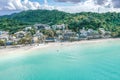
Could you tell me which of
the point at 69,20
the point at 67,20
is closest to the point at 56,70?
the point at 69,20

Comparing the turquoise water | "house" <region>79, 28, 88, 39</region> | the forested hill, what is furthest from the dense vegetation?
the turquoise water

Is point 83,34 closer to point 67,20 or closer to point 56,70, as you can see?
point 67,20

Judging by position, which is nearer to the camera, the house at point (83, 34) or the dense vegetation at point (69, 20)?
the house at point (83, 34)

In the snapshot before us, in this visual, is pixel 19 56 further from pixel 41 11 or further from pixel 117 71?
pixel 41 11

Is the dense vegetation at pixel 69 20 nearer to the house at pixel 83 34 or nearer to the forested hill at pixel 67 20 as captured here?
the forested hill at pixel 67 20

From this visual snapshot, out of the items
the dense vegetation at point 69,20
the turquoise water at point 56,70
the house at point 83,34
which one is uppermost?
the dense vegetation at point 69,20

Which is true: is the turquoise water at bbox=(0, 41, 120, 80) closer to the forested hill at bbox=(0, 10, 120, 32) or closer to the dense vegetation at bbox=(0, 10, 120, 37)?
the dense vegetation at bbox=(0, 10, 120, 37)

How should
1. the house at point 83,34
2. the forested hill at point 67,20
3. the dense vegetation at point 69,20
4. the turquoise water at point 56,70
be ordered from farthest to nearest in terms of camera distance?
1. the forested hill at point 67,20
2. the dense vegetation at point 69,20
3. the house at point 83,34
4. the turquoise water at point 56,70

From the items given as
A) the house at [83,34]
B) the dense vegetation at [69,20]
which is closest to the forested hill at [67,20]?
the dense vegetation at [69,20]
